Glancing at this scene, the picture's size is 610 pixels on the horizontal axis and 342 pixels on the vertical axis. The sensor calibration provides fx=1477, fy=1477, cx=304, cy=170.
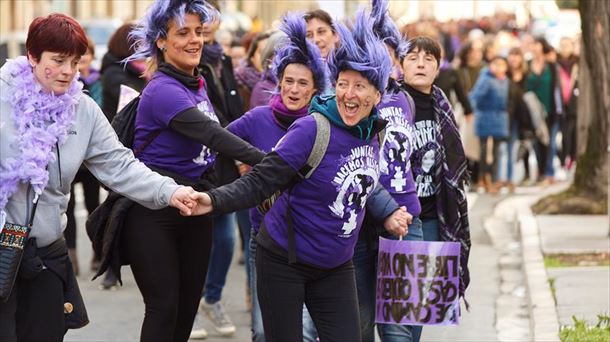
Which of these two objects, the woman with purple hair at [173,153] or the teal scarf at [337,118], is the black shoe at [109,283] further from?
the teal scarf at [337,118]

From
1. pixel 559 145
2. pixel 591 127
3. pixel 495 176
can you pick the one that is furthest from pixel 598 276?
pixel 559 145

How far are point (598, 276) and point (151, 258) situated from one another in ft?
17.1

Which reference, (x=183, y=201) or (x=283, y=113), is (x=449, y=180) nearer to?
(x=283, y=113)

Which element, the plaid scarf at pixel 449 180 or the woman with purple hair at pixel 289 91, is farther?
the plaid scarf at pixel 449 180

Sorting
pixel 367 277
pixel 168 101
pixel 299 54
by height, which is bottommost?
pixel 367 277

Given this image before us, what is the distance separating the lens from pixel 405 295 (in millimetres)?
7074

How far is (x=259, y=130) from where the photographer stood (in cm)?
725

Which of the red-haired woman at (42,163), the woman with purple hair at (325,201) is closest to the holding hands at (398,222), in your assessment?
the woman with purple hair at (325,201)

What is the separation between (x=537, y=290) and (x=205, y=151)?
4.20 meters

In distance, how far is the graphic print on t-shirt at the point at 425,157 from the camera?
297 inches

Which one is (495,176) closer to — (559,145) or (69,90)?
(559,145)

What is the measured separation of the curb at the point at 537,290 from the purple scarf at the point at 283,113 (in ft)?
8.10

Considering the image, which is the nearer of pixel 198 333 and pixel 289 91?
pixel 289 91

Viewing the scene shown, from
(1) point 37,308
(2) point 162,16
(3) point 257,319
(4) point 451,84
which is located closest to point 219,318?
(3) point 257,319
